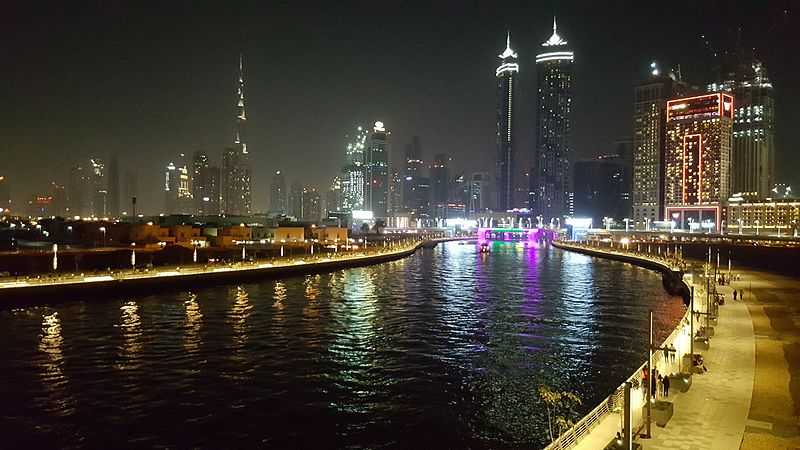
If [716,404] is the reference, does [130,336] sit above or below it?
below

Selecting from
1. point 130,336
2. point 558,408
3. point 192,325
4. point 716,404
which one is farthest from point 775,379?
point 192,325

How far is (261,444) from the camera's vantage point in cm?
2158

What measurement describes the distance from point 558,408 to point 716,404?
24.1ft

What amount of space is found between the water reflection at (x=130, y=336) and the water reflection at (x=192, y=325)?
2869 millimetres

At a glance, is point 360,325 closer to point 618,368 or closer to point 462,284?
point 618,368

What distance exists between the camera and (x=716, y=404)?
1969 centimetres

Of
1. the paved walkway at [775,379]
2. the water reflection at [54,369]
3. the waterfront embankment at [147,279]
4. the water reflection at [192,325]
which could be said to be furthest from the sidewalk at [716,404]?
the waterfront embankment at [147,279]

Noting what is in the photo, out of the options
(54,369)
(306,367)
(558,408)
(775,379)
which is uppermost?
(775,379)

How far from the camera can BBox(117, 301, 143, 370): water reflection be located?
3247 centimetres

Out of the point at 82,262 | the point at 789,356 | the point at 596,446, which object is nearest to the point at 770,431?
the point at 596,446

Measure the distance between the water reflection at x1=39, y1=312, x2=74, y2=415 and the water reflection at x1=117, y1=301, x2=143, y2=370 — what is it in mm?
3067

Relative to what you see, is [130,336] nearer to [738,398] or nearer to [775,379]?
[738,398]

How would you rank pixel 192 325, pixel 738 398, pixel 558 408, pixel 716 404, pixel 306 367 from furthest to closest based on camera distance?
1. pixel 192 325
2. pixel 306 367
3. pixel 558 408
4. pixel 738 398
5. pixel 716 404

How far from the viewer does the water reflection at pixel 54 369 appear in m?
25.4
